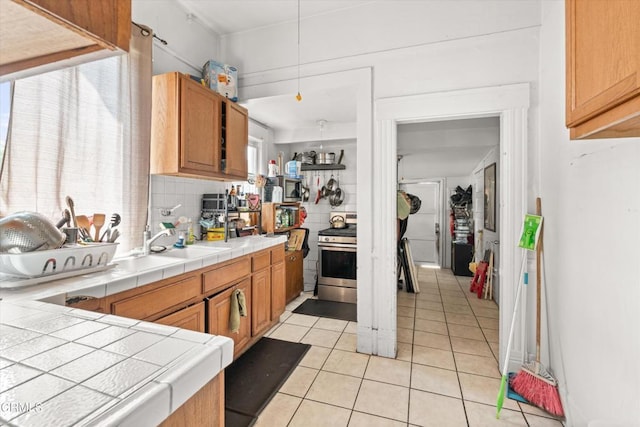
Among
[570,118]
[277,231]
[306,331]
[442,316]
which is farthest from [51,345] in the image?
[442,316]

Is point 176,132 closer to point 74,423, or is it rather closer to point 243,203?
point 243,203

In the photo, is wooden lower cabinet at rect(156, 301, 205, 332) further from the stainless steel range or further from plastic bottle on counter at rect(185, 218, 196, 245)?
the stainless steel range

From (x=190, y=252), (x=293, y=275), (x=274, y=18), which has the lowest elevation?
(x=293, y=275)

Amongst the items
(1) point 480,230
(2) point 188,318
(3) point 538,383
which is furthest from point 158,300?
(1) point 480,230

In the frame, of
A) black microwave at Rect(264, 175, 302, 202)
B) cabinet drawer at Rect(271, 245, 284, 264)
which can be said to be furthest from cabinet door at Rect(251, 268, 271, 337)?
black microwave at Rect(264, 175, 302, 202)

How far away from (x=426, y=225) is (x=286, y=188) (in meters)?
3.86

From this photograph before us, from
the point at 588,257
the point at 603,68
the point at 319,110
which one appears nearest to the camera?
the point at 603,68

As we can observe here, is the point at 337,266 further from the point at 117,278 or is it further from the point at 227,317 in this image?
the point at 117,278

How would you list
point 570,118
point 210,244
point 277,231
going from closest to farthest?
point 570,118 < point 210,244 < point 277,231

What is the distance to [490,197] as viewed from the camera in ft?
12.8

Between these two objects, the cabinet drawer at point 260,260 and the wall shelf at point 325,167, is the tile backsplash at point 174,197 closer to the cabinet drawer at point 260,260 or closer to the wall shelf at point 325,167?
the cabinet drawer at point 260,260

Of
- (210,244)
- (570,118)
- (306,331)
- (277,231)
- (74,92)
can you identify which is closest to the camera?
(570,118)

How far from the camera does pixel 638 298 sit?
1.14 meters

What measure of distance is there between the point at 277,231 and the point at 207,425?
10.3 ft
